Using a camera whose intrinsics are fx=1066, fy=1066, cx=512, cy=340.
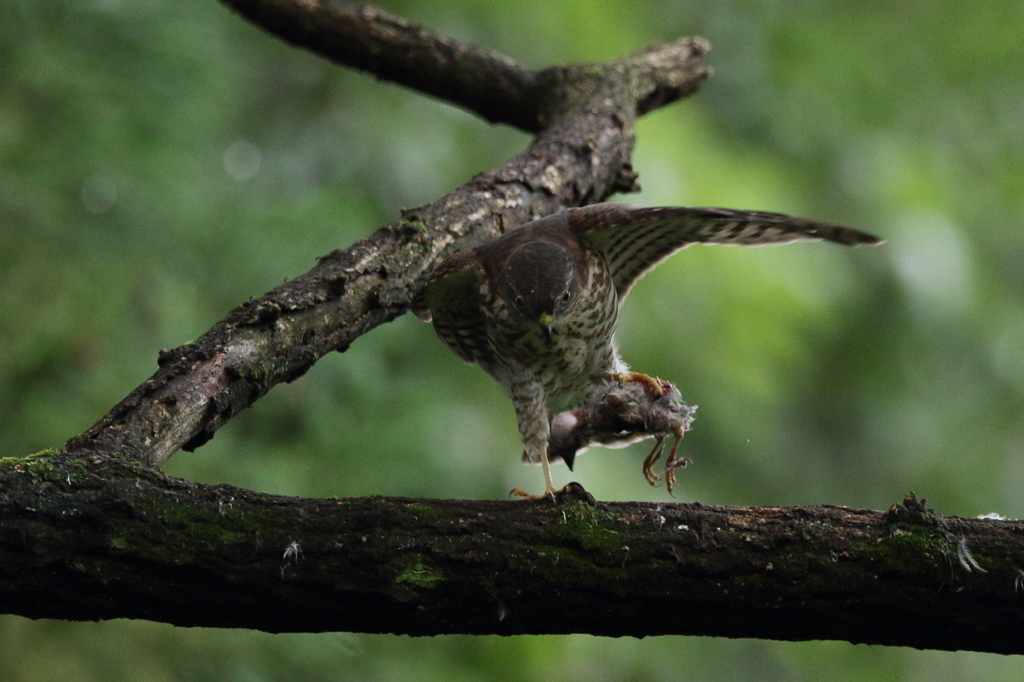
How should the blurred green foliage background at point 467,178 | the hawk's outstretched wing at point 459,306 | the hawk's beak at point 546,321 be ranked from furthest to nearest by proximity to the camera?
the blurred green foliage background at point 467,178, the hawk's outstretched wing at point 459,306, the hawk's beak at point 546,321

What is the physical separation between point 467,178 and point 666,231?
427cm

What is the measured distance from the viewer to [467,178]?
28.1ft

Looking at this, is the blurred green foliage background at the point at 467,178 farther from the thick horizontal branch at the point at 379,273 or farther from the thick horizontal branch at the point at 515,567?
the thick horizontal branch at the point at 515,567

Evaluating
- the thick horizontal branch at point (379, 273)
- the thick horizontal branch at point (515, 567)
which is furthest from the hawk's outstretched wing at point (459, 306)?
the thick horizontal branch at point (515, 567)

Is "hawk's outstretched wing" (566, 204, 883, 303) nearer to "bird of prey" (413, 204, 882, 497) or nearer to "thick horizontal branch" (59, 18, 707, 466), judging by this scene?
"bird of prey" (413, 204, 882, 497)

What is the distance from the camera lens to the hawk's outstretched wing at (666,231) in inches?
143

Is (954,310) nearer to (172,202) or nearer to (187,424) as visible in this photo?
(172,202)

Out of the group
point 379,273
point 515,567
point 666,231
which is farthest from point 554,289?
point 515,567

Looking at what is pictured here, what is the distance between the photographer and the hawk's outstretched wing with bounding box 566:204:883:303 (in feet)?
12.0

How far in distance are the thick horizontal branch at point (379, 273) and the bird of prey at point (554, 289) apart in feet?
0.90

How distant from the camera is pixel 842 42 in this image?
1004 cm

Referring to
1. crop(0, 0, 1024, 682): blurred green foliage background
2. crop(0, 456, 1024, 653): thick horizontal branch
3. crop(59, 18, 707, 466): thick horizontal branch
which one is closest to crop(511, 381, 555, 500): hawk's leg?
crop(59, 18, 707, 466): thick horizontal branch

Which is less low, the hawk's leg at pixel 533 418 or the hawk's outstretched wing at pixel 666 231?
the hawk's outstretched wing at pixel 666 231

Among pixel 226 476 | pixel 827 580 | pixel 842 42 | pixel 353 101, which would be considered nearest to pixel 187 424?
pixel 827 580
